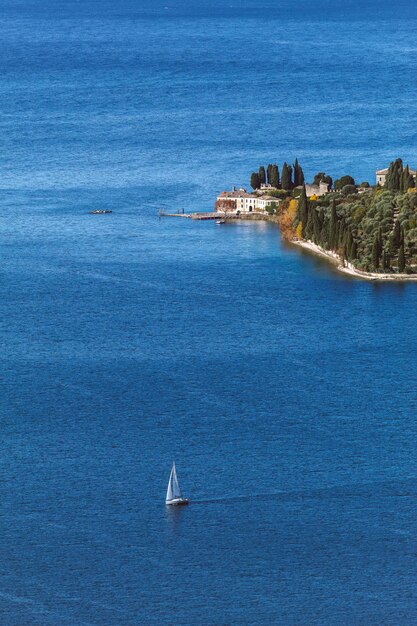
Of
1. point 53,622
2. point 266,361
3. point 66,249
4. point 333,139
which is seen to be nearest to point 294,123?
point 333,139

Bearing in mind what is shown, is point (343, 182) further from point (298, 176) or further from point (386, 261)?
point (386, 261)

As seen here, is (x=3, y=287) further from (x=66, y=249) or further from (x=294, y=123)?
(x=294, y=123)

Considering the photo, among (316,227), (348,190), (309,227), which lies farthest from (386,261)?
(348,190)

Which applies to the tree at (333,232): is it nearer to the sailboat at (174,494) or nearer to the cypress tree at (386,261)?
the cypress tree at (386,261)

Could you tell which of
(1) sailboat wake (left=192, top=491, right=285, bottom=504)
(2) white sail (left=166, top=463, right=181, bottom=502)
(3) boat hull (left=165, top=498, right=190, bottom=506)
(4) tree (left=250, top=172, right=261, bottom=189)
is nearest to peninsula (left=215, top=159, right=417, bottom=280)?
(4) tree (left=250, top=172, right=261, bottom=189)

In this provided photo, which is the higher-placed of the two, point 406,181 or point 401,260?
point 406,181

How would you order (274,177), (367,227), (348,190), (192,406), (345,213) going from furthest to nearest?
(274,177)
(348,190)
(345,213)
(367,227)
(192,406)

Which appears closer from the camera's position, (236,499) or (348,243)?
(236,499)

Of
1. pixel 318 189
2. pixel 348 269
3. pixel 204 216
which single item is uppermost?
pixel 318 189
